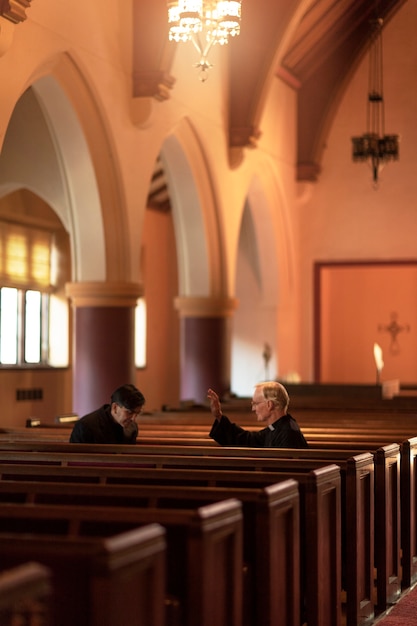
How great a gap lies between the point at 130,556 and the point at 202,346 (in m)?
10.6

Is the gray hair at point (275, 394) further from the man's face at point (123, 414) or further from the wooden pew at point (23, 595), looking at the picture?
the wooden pew at point (23, 595)

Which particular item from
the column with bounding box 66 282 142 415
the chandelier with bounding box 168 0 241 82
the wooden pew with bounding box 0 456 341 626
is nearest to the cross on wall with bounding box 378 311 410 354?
the column with bounding box 66 282 142 415

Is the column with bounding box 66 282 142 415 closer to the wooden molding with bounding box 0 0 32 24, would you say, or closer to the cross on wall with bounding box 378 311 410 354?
the wooden molding with bounding box 0 0 32 24

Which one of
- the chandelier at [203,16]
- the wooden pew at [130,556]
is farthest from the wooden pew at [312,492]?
the chandelier at [203,16]

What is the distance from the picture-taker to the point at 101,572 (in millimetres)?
2672

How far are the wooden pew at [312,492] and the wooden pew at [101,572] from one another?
143 cm

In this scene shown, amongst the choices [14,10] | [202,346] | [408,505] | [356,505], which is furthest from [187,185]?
[356,505]

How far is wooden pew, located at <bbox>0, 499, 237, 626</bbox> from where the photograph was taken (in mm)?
2801

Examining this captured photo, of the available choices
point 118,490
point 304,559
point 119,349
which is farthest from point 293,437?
point 119,349

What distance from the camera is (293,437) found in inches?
227

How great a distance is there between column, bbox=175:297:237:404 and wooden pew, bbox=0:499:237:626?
9498mm

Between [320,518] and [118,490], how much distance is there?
884 millimetres

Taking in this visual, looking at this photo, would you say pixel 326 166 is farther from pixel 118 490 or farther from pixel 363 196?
pixel 118 490

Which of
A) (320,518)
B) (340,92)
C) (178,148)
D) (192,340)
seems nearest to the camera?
(320,518)
